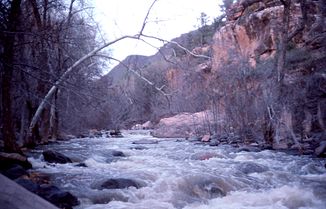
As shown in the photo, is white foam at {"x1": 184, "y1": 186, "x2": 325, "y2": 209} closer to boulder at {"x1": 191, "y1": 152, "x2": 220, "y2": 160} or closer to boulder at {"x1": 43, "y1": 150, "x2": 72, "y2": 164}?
boulder at {"x1": 191, "y1": 152, "x2": 220, "y2": 160}

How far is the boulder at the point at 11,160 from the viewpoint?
8180mm

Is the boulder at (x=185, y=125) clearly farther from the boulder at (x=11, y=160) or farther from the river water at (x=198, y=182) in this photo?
the boulder at (x=11, y=160)

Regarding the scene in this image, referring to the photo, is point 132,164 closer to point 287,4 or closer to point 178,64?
point 178,64

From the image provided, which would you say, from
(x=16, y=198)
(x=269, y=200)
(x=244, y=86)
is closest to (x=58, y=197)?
(x=269, y=200)

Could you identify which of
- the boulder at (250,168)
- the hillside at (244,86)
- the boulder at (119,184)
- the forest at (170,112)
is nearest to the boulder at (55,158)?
the forest at (170,112)

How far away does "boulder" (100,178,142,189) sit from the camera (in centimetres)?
684

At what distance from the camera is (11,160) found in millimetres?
8633

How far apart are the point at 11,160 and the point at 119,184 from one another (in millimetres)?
3281

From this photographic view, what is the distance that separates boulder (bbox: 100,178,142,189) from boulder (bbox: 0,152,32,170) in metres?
2.56

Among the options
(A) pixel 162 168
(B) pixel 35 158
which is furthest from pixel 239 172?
(B) pixel 35 158

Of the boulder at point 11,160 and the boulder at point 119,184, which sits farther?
the boulder at point 11,160

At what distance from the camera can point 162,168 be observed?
356 inches

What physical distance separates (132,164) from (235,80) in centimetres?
1001

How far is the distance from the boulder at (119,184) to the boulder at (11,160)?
2555 mm
